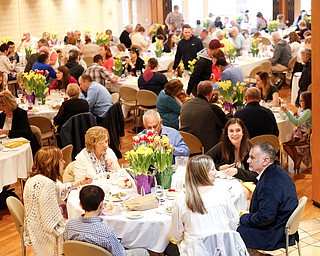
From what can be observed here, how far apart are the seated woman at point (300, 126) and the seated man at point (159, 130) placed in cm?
191

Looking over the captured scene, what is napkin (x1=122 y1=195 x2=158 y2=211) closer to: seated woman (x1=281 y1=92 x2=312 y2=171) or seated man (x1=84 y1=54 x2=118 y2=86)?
seated woman (x1=281 y1=92 x2=312 y2=171)

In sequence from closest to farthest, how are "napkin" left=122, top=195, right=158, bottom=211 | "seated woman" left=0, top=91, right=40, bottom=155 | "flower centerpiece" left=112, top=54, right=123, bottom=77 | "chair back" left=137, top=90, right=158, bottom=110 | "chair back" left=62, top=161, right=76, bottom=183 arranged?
"napkin" left=122, top=195, right=158, bottom=211 → "chair back" left=62, top=161, right=76, bottom=183 → "seated woman" left=0, top=91, right=40, bottom=155 → "chair back" left=137, top=90, right=158, bottom=110 → "flower centerpiece" left=112, top=54, right=123, bottom=77

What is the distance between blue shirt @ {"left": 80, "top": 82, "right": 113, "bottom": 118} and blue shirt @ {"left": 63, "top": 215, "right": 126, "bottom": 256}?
16.3ft

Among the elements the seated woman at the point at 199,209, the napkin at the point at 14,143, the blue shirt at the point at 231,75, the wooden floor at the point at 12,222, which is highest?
the blue shirt at the point at 231,75

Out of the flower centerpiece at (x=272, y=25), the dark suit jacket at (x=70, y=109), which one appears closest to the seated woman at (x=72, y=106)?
the dark suit jacket at (x=70, y=109)

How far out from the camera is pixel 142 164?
5641mm

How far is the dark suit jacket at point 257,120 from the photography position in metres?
7.62

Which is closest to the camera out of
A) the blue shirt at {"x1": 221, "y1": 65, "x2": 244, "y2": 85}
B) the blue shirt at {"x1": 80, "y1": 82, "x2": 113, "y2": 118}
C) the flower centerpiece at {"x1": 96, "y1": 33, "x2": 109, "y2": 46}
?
the blue shirt at {"x1": 80, "y1": 82, "x2": 113, "y2": 118}

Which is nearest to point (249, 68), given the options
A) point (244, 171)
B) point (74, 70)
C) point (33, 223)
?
point (74, 70)

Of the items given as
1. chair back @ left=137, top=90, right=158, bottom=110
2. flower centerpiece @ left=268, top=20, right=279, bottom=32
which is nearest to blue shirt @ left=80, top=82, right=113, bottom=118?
chair back @ left=137, top=90, right=158, bottom=110

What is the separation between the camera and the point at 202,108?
314 inches

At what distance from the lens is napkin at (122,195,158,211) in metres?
5.35

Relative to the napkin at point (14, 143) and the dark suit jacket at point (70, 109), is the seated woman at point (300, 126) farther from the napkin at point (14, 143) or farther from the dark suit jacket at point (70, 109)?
the napkin at point (14, 143)

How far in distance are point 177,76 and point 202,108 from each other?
151 inches
